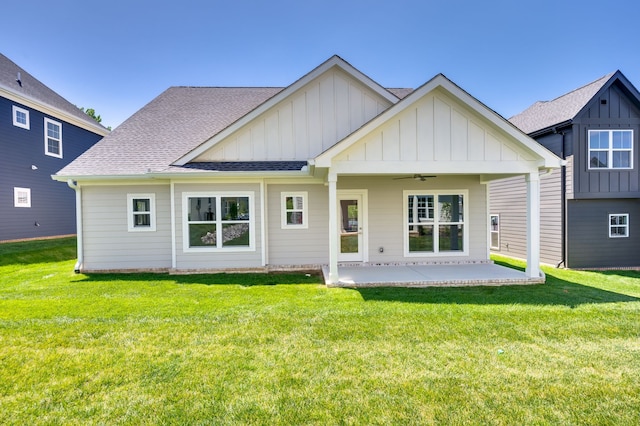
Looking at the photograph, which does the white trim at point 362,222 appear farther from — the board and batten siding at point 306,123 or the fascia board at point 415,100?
the fascia board at point 415,100

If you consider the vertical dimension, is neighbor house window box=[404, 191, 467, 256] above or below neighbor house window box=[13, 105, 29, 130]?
below

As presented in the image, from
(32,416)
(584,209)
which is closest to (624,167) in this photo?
(584,209)

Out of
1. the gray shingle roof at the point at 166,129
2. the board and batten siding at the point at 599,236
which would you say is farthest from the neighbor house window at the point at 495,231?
the gray shingle roof at the point at 166,129

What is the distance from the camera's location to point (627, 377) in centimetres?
336

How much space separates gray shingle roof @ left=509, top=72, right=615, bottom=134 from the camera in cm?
1033

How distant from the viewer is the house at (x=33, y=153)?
45.5ft

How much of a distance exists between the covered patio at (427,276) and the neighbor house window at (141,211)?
17.0 feet

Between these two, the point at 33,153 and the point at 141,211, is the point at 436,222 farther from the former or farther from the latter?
the point at 33,153

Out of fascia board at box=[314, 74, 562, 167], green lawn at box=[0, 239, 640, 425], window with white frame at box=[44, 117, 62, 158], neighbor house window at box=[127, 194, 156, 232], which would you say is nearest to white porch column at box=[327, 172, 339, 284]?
fascia board at box=[314, 74, 562, 167]

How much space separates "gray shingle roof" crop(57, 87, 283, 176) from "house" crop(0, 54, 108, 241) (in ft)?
24.2

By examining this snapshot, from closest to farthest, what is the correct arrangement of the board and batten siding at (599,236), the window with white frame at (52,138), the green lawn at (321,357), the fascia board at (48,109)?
1. the green lawn at (321,357)
2. the board and batten siding at (599,236)
3. the fascia board at (48,109)
4. the window with white frame at (52,138)

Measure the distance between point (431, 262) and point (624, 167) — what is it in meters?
7.29

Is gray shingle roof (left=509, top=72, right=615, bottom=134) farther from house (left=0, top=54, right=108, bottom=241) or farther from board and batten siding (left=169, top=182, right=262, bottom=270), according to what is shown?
house (left=0, top=54, right=108, bottom=241)

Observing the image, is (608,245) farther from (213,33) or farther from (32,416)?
(213,33)
